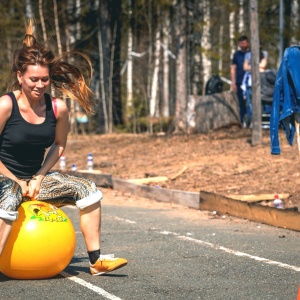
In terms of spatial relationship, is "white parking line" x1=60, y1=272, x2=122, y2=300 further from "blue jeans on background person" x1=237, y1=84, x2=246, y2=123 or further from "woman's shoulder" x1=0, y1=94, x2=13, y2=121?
"blue jeans on background person" x1=237, y1=84, x2=246, y2=123

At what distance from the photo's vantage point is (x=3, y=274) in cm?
826

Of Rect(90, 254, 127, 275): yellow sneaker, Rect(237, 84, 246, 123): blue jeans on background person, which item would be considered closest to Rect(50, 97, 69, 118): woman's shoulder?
Rect(90, 254, 127, 275): yellow sneaker

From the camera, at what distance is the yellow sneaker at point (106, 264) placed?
7.96 m

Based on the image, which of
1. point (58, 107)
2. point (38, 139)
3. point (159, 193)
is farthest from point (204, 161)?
point (38, 139)

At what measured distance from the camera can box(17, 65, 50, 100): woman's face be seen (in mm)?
7867

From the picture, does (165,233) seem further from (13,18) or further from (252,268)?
(13,18)

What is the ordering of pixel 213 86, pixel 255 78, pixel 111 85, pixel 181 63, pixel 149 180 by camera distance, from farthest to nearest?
pixel 111 85
pixel 213 86
pixel 181 63
pixel 255 78
pixel 149 180

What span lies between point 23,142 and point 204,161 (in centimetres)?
1074

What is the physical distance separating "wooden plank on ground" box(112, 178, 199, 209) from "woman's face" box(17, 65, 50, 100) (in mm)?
6240

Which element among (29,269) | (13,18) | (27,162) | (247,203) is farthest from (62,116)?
(13,18)

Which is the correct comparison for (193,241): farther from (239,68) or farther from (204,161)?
(239,68)

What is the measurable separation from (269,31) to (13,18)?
35.6 ft

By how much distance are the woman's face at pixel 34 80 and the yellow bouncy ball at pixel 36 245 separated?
907mm

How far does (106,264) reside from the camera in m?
7.99
